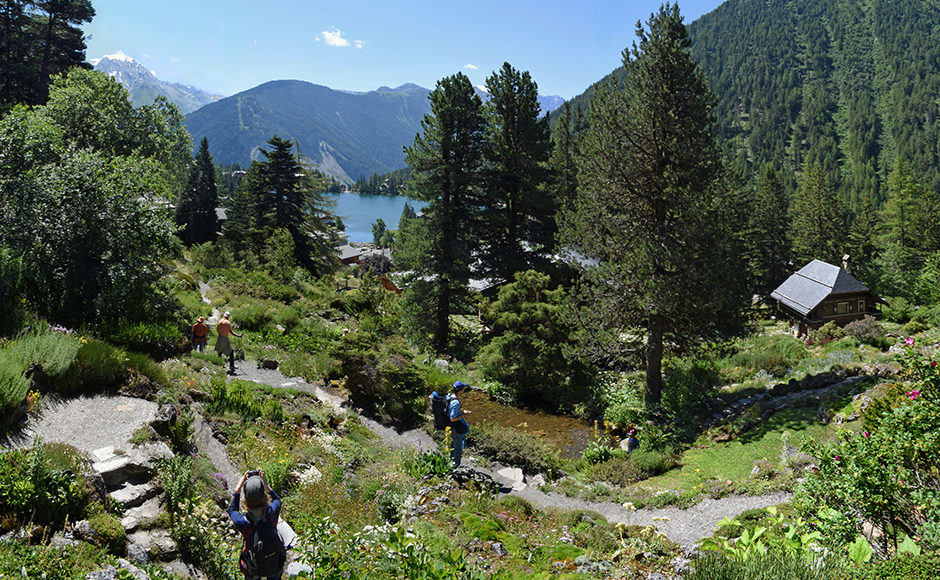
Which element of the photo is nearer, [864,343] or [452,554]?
[452,554]

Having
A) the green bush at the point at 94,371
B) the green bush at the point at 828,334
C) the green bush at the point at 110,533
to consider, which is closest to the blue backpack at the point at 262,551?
the green bush at the point at 110,533

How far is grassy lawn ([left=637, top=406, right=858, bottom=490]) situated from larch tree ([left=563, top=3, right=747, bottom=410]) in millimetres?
3321

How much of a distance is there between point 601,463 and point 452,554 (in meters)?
7.12

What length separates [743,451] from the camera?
1170 centimetres

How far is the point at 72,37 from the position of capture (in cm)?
3641

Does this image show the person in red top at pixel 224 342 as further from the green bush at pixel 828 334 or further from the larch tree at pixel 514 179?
the green bush at pixel 828 334

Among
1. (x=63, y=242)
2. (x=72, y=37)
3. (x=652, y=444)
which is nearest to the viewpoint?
(x=63, y=242)

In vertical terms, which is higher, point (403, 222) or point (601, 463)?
point (403, 222)

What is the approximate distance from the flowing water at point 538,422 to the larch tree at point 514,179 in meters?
10.3

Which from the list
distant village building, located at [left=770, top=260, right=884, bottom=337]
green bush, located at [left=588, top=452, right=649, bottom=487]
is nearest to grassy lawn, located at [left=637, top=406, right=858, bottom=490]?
green bush, located at [left=588, top=452, right=649, bottom=487]

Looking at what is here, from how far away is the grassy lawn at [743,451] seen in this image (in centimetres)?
1075

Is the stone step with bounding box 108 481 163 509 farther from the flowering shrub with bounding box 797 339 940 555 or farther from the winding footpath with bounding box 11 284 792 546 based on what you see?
the flowering shrub with bounding box 797 339 940 555

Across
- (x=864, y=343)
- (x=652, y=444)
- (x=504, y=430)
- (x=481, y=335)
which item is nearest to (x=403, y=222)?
(x=481, y=335)

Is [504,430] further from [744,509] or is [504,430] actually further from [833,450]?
[833,450]
